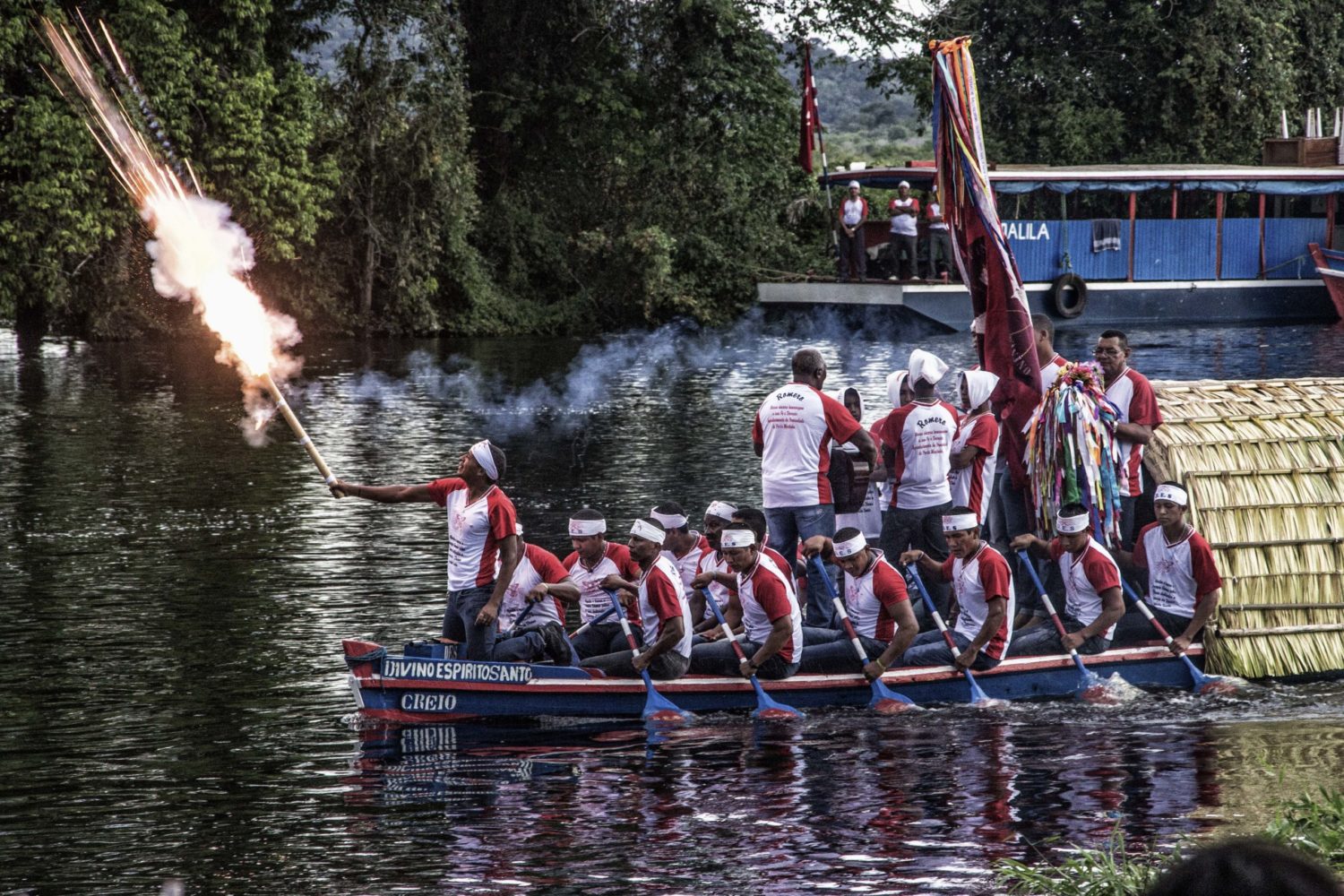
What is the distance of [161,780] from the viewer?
37.0 feet

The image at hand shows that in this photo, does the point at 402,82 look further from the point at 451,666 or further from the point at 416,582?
the point at 451,666

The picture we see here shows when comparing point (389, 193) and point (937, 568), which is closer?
point (937, 568)

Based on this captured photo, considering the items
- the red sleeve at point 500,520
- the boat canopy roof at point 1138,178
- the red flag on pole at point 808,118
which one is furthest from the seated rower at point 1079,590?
the red flag on pole at point 808,118

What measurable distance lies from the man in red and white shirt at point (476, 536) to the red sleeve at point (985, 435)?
3.88 metres

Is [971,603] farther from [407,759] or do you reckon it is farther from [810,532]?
[407,759]

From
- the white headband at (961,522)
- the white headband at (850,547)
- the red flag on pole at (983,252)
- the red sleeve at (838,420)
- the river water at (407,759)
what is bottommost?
the river water at (407,759)

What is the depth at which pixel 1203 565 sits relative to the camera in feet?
44.8

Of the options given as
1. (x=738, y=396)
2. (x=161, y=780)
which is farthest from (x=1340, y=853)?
(x=738, y=396)

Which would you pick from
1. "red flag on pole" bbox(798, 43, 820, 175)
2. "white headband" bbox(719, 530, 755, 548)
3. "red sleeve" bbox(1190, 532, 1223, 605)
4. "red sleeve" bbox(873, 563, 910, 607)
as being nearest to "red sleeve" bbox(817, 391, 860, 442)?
"red sleeve" bbox(873, 563, 910, 607)

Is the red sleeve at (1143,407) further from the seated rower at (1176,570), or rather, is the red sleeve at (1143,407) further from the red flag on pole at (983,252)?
the red flag on pole at (983,252)

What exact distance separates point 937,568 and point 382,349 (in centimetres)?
3005

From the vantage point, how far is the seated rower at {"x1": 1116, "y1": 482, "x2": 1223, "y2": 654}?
533 inches

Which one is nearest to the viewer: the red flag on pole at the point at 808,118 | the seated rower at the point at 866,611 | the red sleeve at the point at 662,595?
the red sleeve at the point at 662,595

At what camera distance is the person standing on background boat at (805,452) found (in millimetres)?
13633
